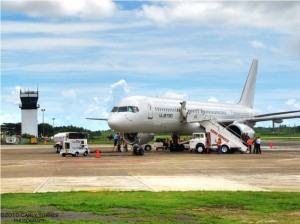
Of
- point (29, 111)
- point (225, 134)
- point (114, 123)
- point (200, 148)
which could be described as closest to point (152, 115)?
point (114, 123)

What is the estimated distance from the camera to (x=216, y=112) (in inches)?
1909

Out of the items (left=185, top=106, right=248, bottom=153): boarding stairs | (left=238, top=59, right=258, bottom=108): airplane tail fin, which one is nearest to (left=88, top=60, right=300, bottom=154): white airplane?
(left=185, top=106, right=248, bottom=153): boarding stairs

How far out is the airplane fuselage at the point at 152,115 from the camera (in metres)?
37.0

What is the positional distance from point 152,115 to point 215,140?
17.9ft

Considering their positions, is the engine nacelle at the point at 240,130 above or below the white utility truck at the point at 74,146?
above

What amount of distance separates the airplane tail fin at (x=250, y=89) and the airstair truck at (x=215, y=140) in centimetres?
1814

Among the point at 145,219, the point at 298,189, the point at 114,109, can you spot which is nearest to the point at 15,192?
the point at 145,219

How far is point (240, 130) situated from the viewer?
42750 mm

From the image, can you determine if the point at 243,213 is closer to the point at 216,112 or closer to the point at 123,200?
the point at 123,200

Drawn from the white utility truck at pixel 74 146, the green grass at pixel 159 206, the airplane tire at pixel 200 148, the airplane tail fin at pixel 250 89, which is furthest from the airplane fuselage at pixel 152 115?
the green grass at pixel 159 206

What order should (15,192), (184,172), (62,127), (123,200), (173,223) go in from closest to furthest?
(173,223) → (123,200) → (15,192) → (184,172) → (62,127)

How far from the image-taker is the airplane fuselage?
37.0 m

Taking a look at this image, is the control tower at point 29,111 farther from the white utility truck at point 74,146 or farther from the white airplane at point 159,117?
the white utility truck at point 74,146

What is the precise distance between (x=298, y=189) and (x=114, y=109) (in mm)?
24422
